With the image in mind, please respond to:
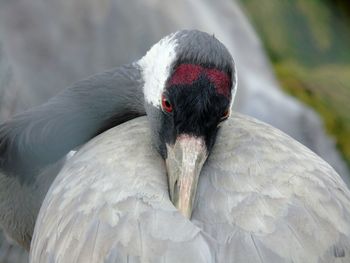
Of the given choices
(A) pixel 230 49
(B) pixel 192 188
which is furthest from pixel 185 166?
(A) pixel 230 49

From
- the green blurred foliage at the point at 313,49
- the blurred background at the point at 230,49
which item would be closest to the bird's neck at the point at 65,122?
the blurred background at the point at 230,49

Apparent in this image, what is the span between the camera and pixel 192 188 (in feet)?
6.12

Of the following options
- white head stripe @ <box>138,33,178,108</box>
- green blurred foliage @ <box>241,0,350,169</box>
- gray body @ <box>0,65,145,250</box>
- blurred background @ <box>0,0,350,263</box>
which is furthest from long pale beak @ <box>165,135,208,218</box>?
green blurred foliage @ <box>241,0,350,169</box>

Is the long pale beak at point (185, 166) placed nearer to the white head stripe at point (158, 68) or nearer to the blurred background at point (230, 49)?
the white head stripe at point (158, 68)

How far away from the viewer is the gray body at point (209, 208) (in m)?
1.71

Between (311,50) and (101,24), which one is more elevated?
(101,24)

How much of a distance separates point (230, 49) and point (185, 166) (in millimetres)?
2133

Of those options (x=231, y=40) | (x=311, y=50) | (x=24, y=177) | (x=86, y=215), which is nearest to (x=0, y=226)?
(x=24, y=177)

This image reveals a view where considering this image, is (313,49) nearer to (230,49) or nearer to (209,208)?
(230,49)

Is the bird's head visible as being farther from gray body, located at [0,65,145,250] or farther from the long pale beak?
gray body, located at [0,65,145,250]

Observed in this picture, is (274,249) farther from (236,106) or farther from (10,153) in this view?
(236,106)

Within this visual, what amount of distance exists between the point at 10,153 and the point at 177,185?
2.36 ft

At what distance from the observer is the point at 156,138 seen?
207cm


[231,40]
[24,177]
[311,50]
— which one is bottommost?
[311,50]
